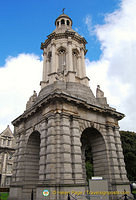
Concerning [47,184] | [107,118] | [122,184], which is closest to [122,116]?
[107,118]

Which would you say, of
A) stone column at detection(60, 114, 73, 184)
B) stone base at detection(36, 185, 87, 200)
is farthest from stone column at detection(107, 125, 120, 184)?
stone column at detection(60, 114, 73, 184)

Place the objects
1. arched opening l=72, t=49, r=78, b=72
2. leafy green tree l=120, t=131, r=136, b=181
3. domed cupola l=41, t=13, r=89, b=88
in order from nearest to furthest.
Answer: domed cupola l=41, t=13, r=89, b=88 < arched opening l=72, t=49, r=78, b=72 < leafy green tree l=120, t=131, r=136, b=181

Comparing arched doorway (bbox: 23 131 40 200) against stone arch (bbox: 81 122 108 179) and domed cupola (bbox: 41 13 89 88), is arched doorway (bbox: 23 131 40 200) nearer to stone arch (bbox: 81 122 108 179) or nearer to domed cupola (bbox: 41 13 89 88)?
stone arch (bbox: 81 122 108 179)

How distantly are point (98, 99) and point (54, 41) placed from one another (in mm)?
11189

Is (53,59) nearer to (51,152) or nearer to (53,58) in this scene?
(53,58)

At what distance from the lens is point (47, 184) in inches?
525

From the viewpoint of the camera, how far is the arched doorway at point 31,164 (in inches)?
719

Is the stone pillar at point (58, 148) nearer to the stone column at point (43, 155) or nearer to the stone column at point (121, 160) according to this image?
the stone column at point (43, 155)

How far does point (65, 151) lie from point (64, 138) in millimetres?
1114

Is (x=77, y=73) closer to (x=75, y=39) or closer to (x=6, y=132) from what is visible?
(x=75, y=39)

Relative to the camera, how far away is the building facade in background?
45750 mm

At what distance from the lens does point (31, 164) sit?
19422 millimetres

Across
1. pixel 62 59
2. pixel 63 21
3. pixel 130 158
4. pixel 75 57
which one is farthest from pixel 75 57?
pixel 130 158

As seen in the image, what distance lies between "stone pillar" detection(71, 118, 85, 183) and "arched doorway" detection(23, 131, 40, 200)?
551 centimetres
